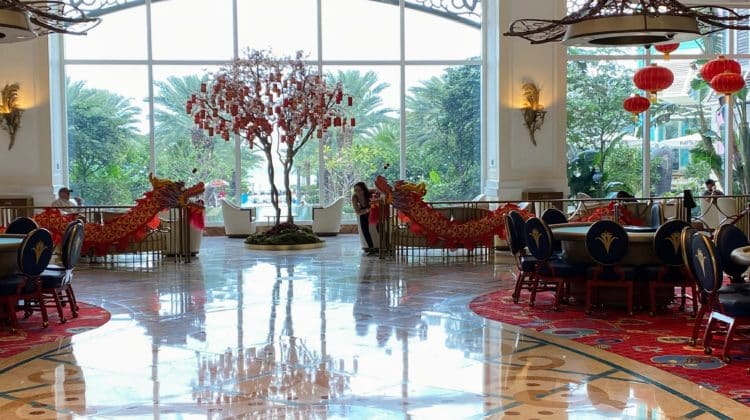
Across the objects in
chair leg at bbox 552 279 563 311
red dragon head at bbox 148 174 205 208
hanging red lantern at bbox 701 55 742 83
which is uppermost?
hanging red lantern at bbox 701 55 742 83

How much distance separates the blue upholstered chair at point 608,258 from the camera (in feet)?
26.1

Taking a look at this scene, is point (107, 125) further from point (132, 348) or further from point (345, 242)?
point (132, 348)

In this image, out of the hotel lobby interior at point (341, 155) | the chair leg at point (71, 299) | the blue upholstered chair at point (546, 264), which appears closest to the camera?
the hotel lobby interior at point (341, 155)

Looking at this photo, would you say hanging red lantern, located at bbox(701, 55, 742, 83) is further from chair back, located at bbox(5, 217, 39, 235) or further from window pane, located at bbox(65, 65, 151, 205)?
window pane, located at bbox(65, 65, 151, 205)

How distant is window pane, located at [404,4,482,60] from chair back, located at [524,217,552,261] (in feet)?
28.8

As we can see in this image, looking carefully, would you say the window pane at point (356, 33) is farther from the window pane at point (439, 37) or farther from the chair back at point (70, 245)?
the chair back at point (70, 245)

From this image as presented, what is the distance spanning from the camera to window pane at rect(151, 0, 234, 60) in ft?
54.6

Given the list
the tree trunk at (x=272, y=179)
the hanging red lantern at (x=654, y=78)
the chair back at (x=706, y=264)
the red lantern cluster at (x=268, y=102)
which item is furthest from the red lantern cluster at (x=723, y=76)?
the tree trunk at (x=272, y=179)

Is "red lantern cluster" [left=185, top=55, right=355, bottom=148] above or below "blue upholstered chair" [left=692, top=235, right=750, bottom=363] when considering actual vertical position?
above

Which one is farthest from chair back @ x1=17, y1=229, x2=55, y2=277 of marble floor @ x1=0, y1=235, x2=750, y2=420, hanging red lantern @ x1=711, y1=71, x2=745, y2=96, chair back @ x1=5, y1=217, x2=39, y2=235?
hanging red lantern @ x1=711, y1=71, x2=745, y2=96

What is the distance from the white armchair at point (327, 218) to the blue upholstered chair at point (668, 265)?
28.0 feet

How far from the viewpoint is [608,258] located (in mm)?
8016

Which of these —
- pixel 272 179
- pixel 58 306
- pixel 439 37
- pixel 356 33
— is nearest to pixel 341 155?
pixel 356 33

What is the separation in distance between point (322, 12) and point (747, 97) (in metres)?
7.66
